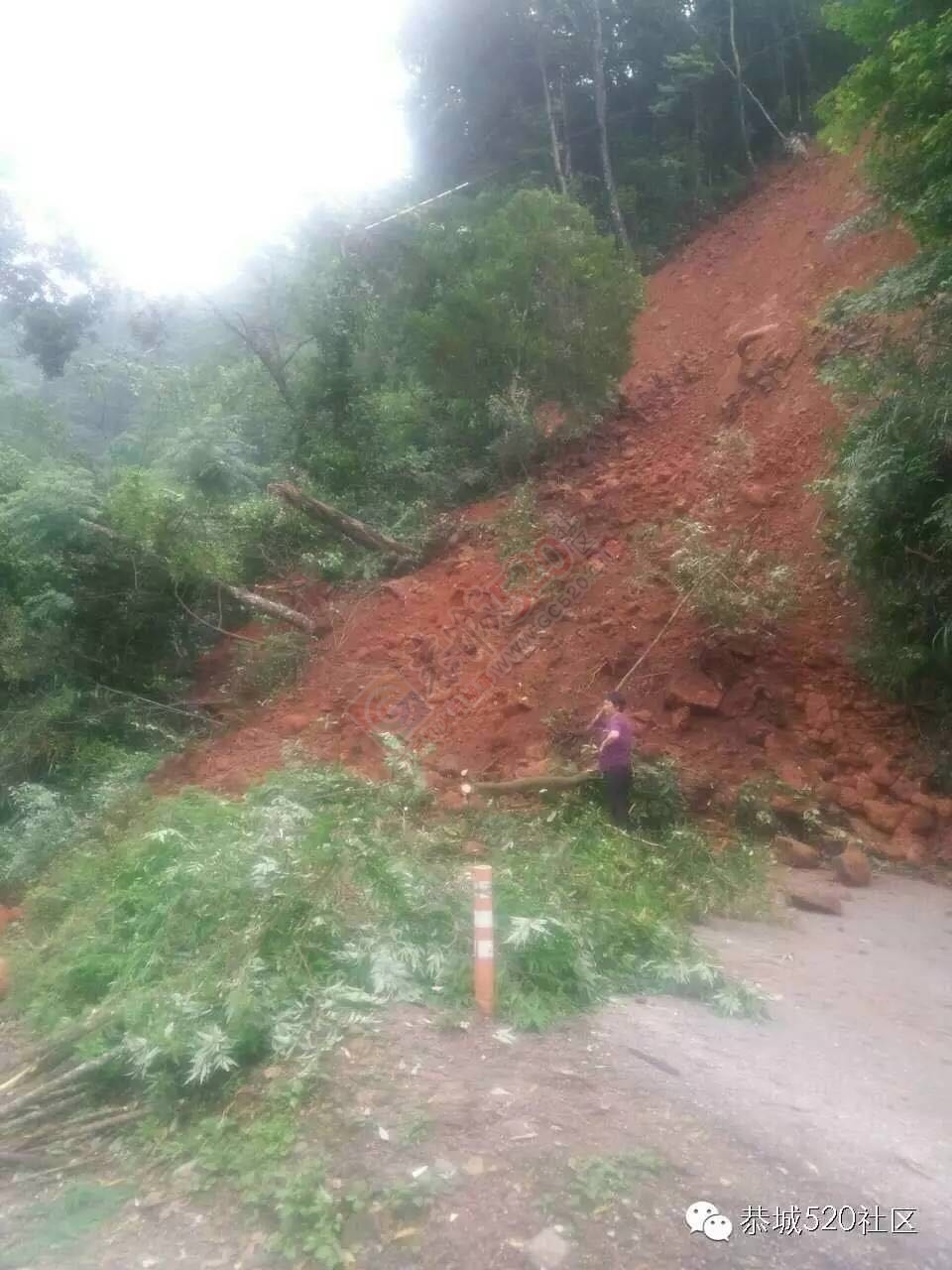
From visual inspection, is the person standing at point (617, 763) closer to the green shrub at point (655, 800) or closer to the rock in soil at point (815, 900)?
the green shrub at point (655, 800)

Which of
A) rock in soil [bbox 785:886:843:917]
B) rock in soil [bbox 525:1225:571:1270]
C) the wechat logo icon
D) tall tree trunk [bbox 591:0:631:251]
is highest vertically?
tall tree trunk [bbox 591:0:631:251]

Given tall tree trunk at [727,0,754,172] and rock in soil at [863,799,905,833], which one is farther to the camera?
tall tree trunk at [727,0,754,172]

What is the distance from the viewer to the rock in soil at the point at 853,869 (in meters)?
6.69

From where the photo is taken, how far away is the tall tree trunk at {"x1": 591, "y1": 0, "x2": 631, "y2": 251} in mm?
17141

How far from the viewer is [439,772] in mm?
8617

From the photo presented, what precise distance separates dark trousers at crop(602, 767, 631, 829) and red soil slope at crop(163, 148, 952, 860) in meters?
0.97

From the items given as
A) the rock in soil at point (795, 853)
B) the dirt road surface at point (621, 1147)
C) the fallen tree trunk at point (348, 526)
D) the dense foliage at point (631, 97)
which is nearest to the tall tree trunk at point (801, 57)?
the dense foliage at point (631, 97)

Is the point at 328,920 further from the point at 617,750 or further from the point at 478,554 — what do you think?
the point at 478,554

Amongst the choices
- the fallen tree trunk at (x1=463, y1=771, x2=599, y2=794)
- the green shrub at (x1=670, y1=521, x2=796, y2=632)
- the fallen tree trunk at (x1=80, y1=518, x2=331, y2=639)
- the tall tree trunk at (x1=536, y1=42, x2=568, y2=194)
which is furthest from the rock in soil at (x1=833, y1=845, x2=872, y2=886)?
the tall tree trunk at (x1=536, y1=42, x2=568, y2=194)

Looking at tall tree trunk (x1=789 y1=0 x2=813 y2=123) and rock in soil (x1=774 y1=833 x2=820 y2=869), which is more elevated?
tall tree trunk (x1=789 y1=0 x2=813 y2=123)

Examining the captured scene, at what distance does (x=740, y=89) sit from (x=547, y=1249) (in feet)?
69.3

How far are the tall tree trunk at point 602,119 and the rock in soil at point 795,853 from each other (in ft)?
43.6

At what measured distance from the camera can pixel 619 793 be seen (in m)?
7.21

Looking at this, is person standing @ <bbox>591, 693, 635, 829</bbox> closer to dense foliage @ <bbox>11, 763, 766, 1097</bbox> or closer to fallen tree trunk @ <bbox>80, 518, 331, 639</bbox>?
dense foliage @ <bbox>11, 763, 766, 1097</bbox>
